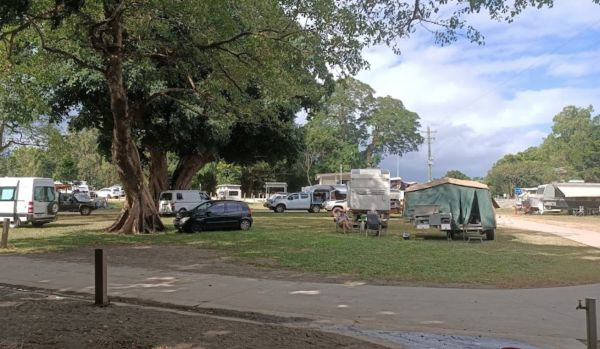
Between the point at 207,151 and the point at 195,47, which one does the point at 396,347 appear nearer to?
the point at 195,47

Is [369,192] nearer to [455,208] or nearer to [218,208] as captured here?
[455,208]

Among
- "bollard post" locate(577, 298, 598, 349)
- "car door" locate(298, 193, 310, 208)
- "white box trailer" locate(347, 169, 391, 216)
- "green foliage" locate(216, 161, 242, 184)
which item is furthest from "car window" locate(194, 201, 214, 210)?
"green foliage" locate(216, 161, 242, 184)

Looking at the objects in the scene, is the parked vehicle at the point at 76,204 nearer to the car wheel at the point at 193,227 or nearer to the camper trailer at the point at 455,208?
the car wheel at the point at 193,227

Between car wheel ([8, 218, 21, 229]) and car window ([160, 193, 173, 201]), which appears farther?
car window ([160, 193, 173, 201])

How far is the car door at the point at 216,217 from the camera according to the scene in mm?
24272

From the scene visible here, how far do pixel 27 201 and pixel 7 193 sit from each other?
5.07ft

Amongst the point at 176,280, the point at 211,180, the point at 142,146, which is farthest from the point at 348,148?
the point at 176,280

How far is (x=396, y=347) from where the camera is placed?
6.64 meters

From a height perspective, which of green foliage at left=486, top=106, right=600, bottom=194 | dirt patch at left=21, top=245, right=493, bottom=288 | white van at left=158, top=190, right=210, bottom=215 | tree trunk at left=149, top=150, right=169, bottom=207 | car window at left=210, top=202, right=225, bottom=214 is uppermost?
green foliage at left=486, top=106, right=600, bottom=194

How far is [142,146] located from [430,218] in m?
21.2

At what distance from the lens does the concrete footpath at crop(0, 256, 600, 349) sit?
7828 mm

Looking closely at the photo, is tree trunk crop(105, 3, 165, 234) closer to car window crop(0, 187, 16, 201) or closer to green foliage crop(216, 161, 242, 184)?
car window crop(0, 187, 16, 201)

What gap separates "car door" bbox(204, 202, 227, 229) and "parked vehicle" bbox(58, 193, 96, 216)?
20.0 meters

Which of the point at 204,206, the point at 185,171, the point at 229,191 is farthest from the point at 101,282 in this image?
the point at 229,191
